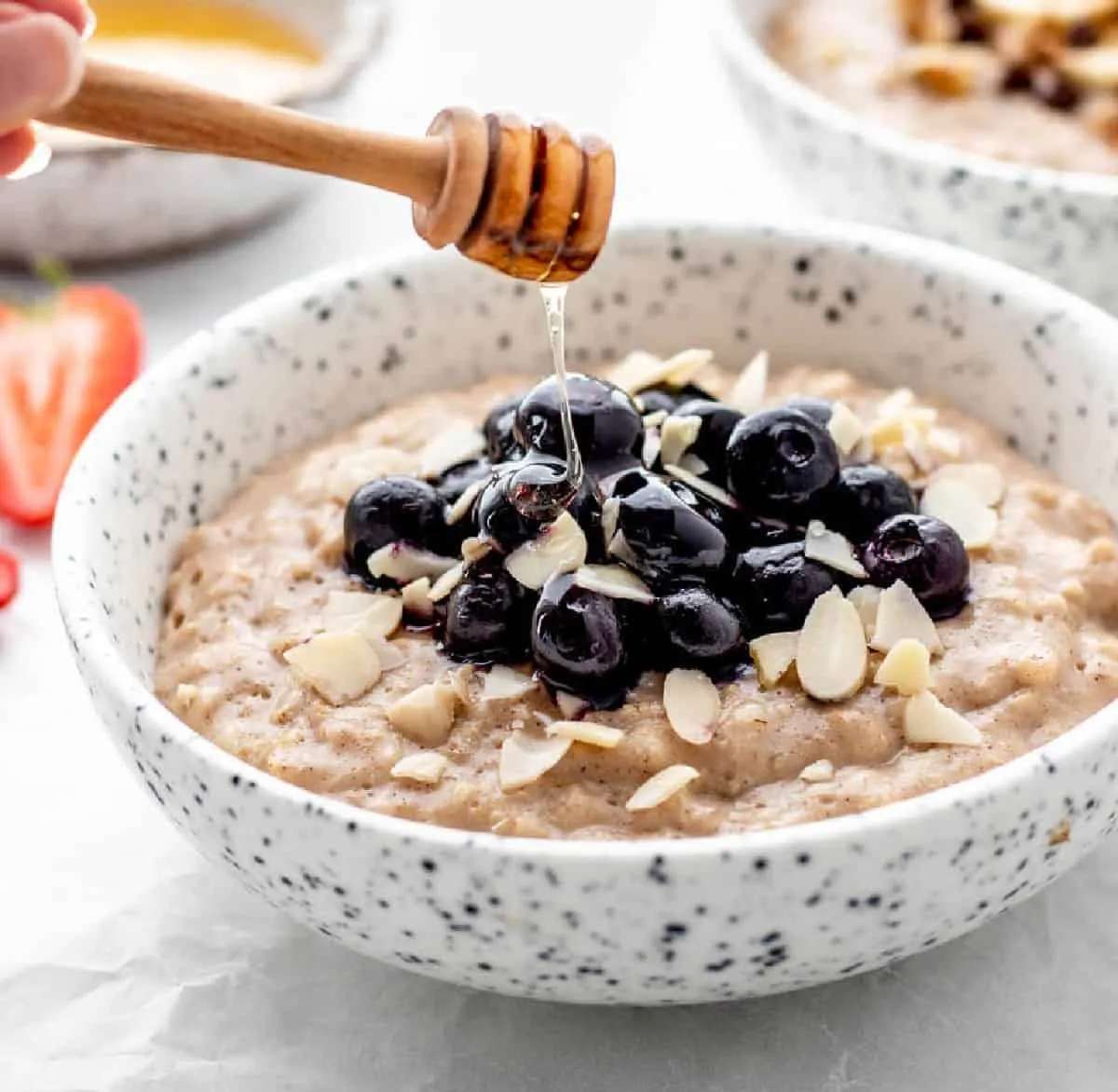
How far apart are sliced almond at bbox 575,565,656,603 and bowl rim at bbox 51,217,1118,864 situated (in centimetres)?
26

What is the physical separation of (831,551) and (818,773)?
277mm

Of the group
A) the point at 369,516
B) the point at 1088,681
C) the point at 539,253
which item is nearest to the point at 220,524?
the point at 369,516

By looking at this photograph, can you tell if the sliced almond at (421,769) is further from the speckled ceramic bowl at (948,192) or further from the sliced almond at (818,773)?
the speckled ceramic bowl at (948,192)

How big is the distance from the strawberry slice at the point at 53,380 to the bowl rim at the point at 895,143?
1.15 meters

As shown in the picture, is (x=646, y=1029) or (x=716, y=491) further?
(x=716, y=491)

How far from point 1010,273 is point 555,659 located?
0.90 m

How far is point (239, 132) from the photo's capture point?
4.94 ft

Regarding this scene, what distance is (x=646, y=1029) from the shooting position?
175 cm

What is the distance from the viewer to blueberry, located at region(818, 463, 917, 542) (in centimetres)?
187

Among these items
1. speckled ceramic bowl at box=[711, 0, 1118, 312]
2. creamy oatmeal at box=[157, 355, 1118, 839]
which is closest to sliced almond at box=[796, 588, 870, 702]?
creamy oatmeal at box=[157, 355, 1118, 839]

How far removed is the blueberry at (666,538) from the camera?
1.74 metres

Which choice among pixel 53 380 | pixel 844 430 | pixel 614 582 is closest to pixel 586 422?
pixel 614 582

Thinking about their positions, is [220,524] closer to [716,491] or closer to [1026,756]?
[716,491]

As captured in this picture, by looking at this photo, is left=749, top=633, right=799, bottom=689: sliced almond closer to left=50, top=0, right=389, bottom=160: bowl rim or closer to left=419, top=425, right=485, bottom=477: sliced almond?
left=419, top=425, right=485, bottom=477: sliced almond
